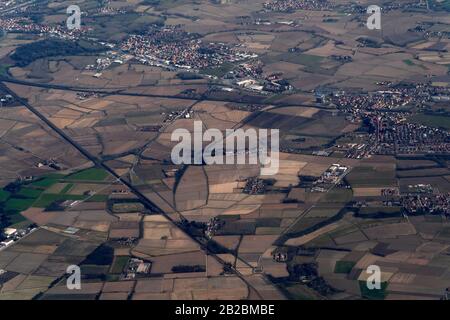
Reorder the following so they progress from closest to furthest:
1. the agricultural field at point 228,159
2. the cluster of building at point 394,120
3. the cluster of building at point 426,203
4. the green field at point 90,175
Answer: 1. the agricultural field at point 228,159
2. the cluster of building at point 426,203
3. the green field at point 90,175
4. the cluster of building at point 394,120

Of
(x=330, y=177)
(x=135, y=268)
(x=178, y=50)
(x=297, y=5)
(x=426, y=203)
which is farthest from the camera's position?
(x=297, y=5)

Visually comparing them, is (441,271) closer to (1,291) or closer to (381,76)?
(1,291)

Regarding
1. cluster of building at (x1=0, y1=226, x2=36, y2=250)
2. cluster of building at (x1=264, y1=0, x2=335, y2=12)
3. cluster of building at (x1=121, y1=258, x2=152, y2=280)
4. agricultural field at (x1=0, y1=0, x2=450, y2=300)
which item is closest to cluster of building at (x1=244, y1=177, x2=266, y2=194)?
agricultural field at (x1=0, y1=0, x2=450, y2=300)

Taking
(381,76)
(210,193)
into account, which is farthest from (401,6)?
(210,193)

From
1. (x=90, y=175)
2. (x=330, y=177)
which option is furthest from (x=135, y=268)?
(x=330, y=177)

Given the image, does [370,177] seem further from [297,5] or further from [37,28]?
[37,28]

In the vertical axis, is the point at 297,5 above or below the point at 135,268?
below

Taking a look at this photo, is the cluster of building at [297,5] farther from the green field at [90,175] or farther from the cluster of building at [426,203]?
the cluster of building at [426,203]

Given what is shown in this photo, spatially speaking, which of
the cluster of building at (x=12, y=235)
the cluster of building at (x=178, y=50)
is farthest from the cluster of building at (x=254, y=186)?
the cluster of building at (x=178, y=50)
